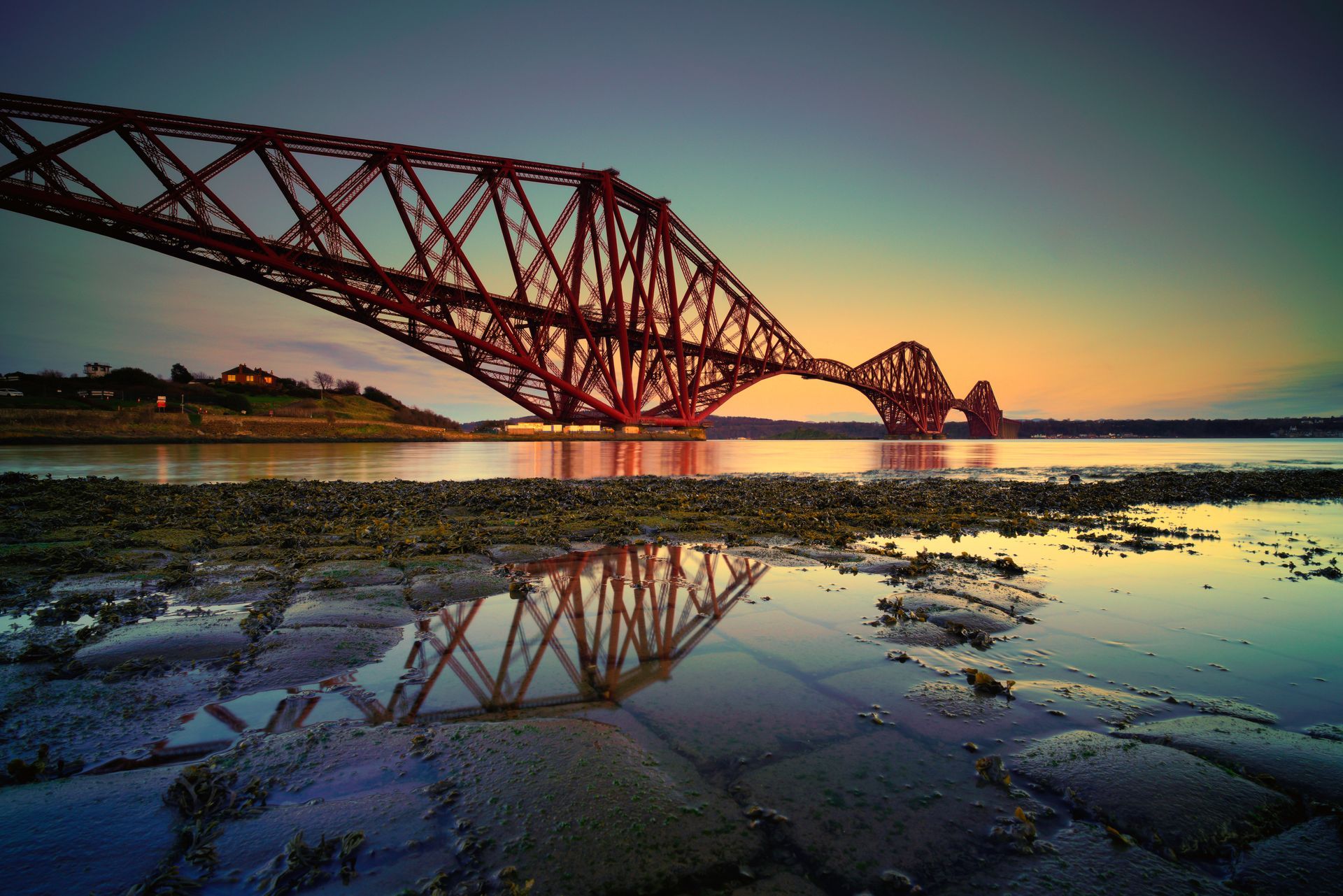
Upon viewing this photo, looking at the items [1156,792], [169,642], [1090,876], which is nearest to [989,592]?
[1156,792]

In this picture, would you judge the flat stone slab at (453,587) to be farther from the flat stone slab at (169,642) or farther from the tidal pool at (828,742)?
the flat stone slab at (169,642)

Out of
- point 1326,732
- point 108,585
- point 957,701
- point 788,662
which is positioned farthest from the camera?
point 108,585

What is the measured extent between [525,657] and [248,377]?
4199 inches

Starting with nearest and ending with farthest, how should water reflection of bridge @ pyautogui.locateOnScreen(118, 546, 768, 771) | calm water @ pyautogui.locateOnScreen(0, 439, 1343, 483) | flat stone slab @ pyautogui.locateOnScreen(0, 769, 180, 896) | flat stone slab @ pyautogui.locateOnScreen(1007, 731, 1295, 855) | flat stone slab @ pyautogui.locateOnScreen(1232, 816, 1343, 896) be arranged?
1. flat stone slab @ pyautogui.locateOnScreen(0, 769, 180, 896)
2. flat stone slab @ pyautogui.locateOnScreen(1232, 816, 1343, 896)
3. flat stone slab @ pyautogui.locateOnScreen(1007, 731, 1295, 855)
4. water reflection of bridge @ pyautogui.locateOnScreen(118, 546, 768, 771)
5. calm water @ pyautogui.locateOnScreen(0, 439, 1343, 483)

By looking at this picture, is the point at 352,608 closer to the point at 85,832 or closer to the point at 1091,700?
the point at 85,832

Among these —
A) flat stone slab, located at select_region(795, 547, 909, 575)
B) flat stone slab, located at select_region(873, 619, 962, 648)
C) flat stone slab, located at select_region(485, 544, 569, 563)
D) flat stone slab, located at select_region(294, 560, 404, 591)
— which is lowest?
flat stone slab, located at select_region(795, 547, 909, 575)

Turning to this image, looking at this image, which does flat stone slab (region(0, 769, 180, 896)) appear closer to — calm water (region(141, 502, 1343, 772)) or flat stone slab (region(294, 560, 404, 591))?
calm water (region(141, 502, 1343, 772))

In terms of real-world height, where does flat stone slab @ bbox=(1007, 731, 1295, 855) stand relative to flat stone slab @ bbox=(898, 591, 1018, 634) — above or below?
above

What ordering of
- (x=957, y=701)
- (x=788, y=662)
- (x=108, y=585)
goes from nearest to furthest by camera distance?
(x=957, y=701) < (x=788, y=662) < (x=108, y=585)

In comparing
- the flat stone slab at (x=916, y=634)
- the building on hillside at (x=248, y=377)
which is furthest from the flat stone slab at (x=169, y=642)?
the building on hillside at (x=248, y=377)

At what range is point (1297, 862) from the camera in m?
1.78

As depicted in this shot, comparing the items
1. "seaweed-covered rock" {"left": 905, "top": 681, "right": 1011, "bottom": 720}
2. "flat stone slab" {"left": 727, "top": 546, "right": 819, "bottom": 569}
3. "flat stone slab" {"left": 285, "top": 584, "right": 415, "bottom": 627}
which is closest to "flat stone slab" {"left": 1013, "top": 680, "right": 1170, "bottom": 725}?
"seaweed-covered rock" {"left": 905, "top": 681, "right": 1011, "bottom": 720}

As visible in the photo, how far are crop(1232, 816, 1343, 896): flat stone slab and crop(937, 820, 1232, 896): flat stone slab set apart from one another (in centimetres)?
15

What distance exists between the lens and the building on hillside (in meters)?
81.2
